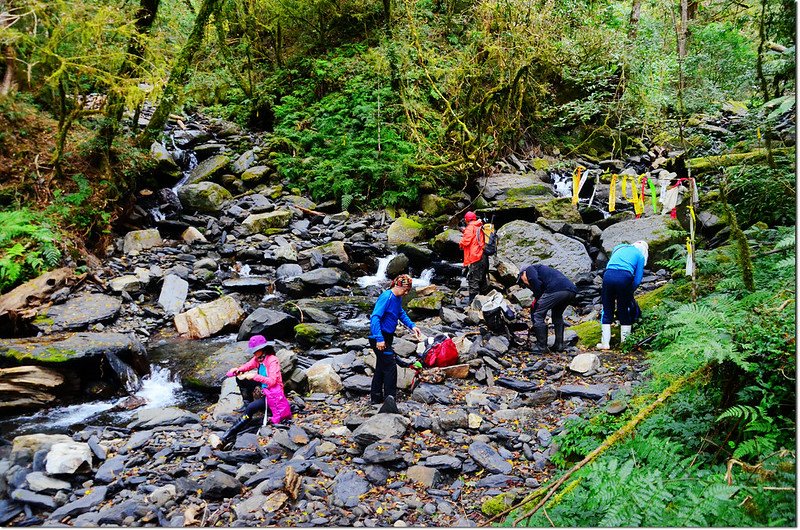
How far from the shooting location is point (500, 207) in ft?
50.2

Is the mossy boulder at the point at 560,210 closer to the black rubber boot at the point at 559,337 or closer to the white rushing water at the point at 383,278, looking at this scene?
the white rushing water at the point at 383,278

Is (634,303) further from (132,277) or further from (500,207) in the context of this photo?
(132,277)

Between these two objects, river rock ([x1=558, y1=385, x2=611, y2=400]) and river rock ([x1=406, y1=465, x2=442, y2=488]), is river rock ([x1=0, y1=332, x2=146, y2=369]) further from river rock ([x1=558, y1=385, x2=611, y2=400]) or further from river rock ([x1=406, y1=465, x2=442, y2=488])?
river rock ([x1=558, y1=385, x2=611, y2=400])

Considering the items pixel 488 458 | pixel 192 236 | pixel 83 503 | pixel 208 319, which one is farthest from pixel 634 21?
pixel 83 503

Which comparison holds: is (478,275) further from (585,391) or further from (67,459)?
(67,459)

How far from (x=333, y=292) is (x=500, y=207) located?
241 inches

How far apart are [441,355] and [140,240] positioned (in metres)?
10.2

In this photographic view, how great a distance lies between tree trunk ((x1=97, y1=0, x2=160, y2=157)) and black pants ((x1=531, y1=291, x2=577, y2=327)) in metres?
11.6

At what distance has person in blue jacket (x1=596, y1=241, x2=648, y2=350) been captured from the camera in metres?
7.88

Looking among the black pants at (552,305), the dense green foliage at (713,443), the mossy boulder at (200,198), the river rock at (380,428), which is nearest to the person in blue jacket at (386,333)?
the river rock at (380,428)

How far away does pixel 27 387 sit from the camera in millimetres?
7461

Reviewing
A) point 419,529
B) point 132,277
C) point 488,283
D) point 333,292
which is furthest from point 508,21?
point 419,529

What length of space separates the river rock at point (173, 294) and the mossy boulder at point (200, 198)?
4678 millimetres

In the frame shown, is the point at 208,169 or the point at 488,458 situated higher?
the point at 208,169
